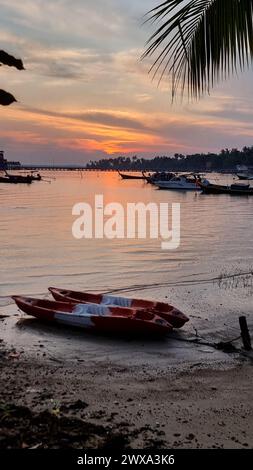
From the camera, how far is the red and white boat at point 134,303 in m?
9.70

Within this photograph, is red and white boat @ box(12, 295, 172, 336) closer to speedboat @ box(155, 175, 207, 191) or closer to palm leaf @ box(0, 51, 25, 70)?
palm leaf @ box(0, 51, 25, 70)

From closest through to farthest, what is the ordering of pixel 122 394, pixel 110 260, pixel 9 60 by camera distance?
1. pixel 9 60
2. pixel 122 394
3. pixel 110 260

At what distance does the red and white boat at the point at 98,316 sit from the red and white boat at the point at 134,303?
1.11ft

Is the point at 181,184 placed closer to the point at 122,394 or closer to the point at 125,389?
the point at 125,389

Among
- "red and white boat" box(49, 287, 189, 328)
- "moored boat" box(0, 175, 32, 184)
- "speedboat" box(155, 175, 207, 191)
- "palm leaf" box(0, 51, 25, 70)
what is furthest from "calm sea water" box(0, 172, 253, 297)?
"moored boat" box(0, 175, 32, 184)

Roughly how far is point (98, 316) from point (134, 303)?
4.80ft

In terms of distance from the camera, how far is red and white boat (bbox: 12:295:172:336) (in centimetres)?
925

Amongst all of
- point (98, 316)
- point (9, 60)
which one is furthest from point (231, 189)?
point (9, 60)

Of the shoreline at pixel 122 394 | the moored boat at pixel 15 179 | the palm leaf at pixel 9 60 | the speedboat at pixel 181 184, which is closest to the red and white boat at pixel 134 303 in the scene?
the shoreline at pixel 122 394

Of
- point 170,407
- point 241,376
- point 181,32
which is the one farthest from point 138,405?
point 181,32

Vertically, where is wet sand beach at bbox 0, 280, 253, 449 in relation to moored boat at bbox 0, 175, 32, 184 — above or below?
below

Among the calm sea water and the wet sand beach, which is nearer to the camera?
the wet sand beach

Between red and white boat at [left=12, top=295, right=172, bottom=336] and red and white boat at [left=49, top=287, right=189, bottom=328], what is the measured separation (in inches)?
13.3

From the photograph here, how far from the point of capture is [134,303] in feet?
35.7
